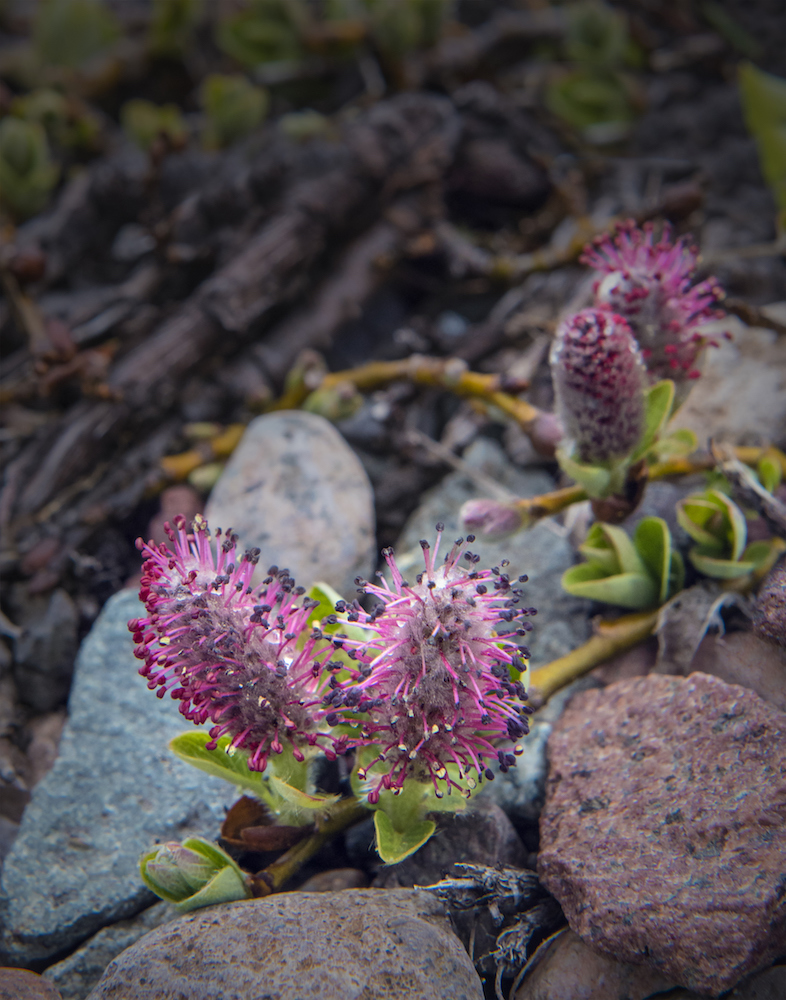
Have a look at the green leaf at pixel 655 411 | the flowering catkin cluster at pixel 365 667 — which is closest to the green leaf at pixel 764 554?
the green leaf at pixel 655 411

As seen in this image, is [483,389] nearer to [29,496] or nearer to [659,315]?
[659,315]

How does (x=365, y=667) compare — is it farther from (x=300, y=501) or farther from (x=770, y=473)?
(x=770, y=473)

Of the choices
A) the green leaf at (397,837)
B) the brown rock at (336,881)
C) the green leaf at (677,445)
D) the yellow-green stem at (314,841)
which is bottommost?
the brown rock at (336,881)

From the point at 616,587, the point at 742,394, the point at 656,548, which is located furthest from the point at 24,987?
the point at 742,394

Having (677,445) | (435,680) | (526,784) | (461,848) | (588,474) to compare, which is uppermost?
(435,680)

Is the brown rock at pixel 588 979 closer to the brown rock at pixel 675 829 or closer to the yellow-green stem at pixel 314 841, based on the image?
the brown rock at pixel 675 829

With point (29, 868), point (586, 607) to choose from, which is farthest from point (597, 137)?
point (29, 868)
